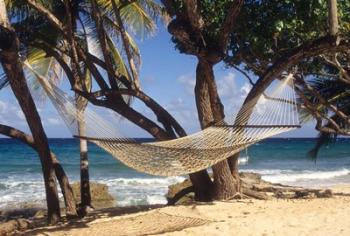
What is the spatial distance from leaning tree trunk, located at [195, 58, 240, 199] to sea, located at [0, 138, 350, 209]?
1.48 meters

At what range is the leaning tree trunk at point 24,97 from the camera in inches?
173

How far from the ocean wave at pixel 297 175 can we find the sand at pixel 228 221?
33.0 feet

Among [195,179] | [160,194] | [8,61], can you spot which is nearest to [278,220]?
[195,179]

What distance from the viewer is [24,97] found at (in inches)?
189

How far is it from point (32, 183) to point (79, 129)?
10.5m

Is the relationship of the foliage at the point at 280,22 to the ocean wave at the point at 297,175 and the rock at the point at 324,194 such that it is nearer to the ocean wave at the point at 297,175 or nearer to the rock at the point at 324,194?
the rock at the point at 324,194

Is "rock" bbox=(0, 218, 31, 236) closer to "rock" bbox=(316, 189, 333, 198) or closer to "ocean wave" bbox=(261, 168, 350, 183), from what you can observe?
"rock" bbox=(316, 189, 333, 198)

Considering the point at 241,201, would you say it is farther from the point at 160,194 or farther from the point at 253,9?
the point at 160,194

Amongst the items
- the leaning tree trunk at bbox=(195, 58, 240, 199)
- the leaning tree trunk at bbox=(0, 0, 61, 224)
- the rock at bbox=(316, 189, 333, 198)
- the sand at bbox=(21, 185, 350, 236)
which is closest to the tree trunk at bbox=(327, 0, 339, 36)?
the leaning tree trunk at bbox=(195, 58, 240, 199)

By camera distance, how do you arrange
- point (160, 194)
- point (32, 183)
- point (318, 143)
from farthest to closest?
point (32, 183) → point (160, 194) → point (318, 143)

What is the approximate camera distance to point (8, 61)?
450cm

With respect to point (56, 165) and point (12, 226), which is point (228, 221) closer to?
point (56, 165)

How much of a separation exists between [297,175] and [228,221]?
12525 millimetres

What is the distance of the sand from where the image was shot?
4.41m
